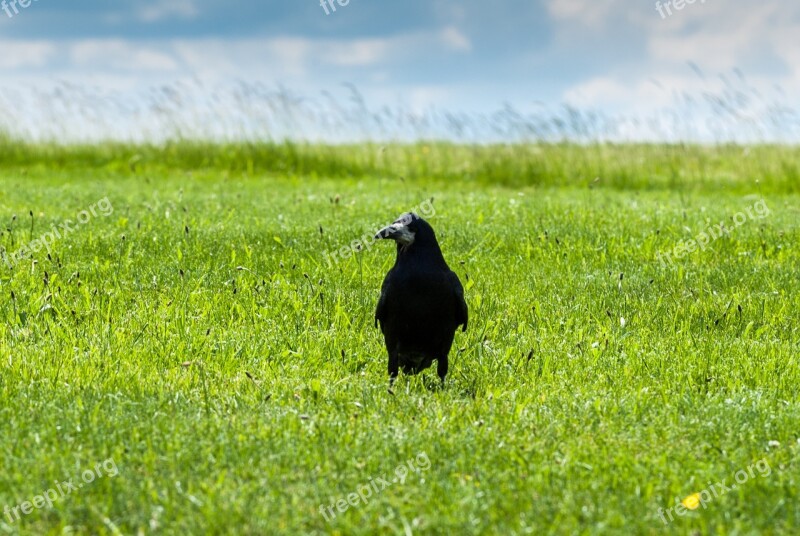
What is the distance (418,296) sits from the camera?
622cm

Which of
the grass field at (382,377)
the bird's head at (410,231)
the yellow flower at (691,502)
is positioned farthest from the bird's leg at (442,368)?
the yellow flower at (691,502)

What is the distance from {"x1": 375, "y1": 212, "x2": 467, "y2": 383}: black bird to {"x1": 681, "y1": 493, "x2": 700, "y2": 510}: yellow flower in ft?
7.06

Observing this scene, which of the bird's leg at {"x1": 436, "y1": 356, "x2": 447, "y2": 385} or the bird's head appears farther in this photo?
the bird's leg at {"x1": 436, "y1": 356, "x2": 447, "y2": 385}

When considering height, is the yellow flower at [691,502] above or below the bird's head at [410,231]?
below

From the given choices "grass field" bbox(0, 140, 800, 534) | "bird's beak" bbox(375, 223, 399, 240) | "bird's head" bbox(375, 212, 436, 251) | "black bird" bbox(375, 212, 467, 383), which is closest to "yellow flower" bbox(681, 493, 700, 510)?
"grass field" bbox(0, 140, 800, 534)

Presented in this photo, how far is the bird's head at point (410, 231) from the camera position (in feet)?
19.9

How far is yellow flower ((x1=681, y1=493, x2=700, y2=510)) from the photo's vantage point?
4637mm

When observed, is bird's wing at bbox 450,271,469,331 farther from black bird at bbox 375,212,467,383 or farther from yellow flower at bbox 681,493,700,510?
yellow flower at bbox 681,493,700,510

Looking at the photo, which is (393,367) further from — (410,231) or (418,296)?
(410,231)

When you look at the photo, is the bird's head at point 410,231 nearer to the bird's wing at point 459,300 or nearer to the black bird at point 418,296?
the black bird at point 418,296

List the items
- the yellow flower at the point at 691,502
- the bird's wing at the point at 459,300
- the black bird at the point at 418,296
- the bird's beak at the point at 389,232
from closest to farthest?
1. the yellow flower at the point at 691,502
2. the bird's beak at the point at 389,232
3. the black bird at the point at 418,296
4. the bird's wing at the point at 459,300

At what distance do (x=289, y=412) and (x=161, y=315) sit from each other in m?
2.45

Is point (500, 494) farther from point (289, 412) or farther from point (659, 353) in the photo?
point (659, 353)

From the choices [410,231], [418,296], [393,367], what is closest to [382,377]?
[393,367]
